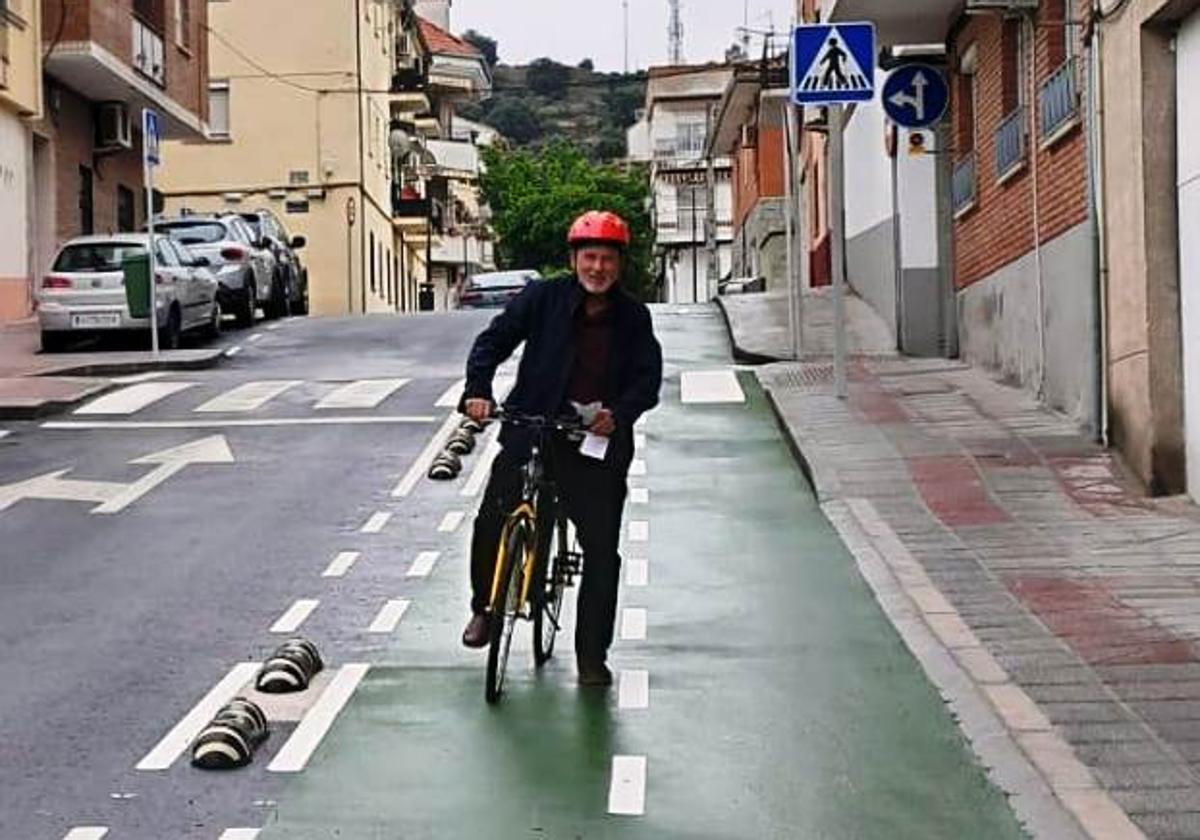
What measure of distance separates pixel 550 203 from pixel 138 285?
5505 centimetres

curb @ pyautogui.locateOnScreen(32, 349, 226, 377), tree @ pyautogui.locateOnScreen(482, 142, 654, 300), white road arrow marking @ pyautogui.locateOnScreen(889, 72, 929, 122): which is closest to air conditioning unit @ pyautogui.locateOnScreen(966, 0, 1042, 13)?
white road arrow marking @ pyautogui.locateOnScreen(889, 72, 929, 122)

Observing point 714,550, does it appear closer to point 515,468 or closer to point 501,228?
point 515,468

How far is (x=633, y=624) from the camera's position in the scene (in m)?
9.28

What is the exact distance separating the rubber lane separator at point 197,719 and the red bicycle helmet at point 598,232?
7.44ft

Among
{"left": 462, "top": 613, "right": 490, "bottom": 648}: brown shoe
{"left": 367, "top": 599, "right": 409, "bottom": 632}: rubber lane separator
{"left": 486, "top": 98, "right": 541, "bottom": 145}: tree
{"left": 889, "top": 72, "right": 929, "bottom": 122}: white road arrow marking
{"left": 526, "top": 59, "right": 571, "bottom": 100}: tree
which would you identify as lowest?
{"left": 367, "top": 599, "right": 409, "bottom": 632}: rubber lane separator

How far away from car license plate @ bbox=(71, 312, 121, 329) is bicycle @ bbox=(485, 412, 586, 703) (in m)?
17.3

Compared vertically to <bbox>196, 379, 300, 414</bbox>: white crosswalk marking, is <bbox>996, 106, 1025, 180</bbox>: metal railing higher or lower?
higher

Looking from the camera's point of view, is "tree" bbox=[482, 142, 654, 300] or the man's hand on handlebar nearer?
the man's hand on handlebar

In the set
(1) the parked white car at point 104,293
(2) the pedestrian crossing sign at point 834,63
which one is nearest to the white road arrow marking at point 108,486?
(2) the pedestrian crossing sign at point 834,63

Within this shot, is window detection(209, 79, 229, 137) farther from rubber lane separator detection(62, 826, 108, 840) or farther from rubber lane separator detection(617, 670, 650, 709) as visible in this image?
rubber lane separator detection(62, 826, 108, 840)

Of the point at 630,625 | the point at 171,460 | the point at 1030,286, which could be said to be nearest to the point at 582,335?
the point at 630,625

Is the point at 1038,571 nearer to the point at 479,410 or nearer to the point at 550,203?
the point at 479,410

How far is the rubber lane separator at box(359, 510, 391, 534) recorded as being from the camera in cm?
1191

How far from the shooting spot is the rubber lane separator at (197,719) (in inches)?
273
